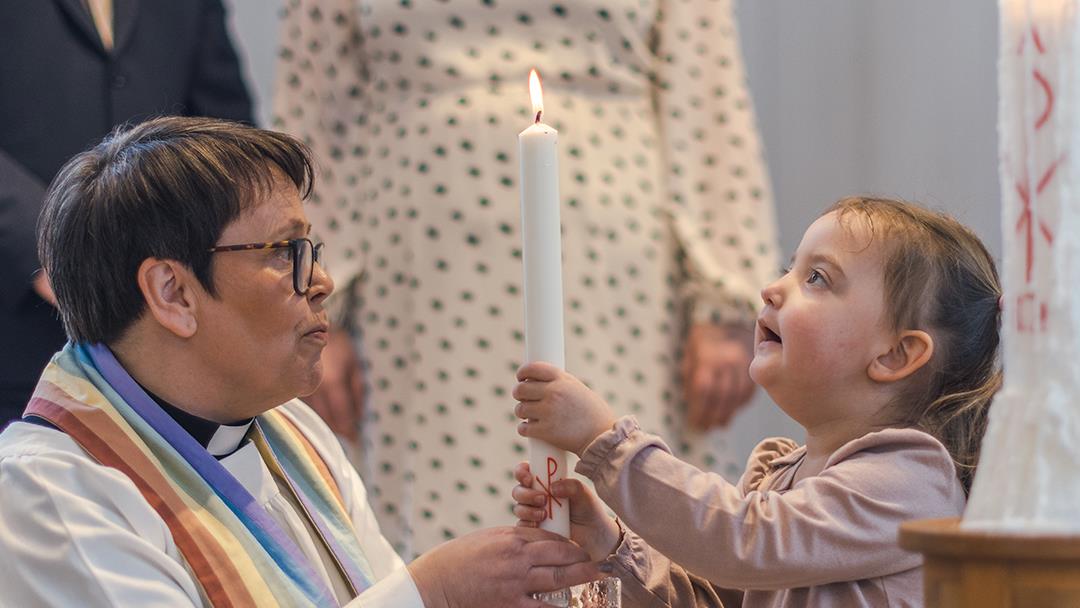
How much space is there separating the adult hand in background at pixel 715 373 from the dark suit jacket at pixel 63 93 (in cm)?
88

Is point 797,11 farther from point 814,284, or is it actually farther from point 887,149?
point 814,284

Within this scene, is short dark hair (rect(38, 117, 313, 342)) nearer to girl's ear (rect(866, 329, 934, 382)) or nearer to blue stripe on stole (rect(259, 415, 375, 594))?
blue stripe on stole (rect(259, 415, 375, 594))

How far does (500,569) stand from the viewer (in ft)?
4.15

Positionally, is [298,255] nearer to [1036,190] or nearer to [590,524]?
[590,524]

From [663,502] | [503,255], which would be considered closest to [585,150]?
[503,255]

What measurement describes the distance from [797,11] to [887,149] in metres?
0.45

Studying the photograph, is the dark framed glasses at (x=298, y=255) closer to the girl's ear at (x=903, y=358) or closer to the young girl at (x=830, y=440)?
the young girl at (x=830, y=440)

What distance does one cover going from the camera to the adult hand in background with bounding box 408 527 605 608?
1.20 m

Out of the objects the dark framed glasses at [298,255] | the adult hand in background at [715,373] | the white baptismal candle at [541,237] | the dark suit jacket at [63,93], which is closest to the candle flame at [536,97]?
the white baptismal candle at [541,237]

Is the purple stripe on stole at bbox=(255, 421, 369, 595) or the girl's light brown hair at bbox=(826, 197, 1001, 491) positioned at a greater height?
the girl's light brown hair at bbox=(826, 197, 1001, 491)

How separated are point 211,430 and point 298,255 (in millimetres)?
212

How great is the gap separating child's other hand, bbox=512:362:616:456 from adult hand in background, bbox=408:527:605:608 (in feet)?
0.30

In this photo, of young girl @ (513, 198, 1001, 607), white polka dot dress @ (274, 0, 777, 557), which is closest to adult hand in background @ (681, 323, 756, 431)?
white polka dot dress @ (274, 0, 777, 557)

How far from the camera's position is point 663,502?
1227 mm
